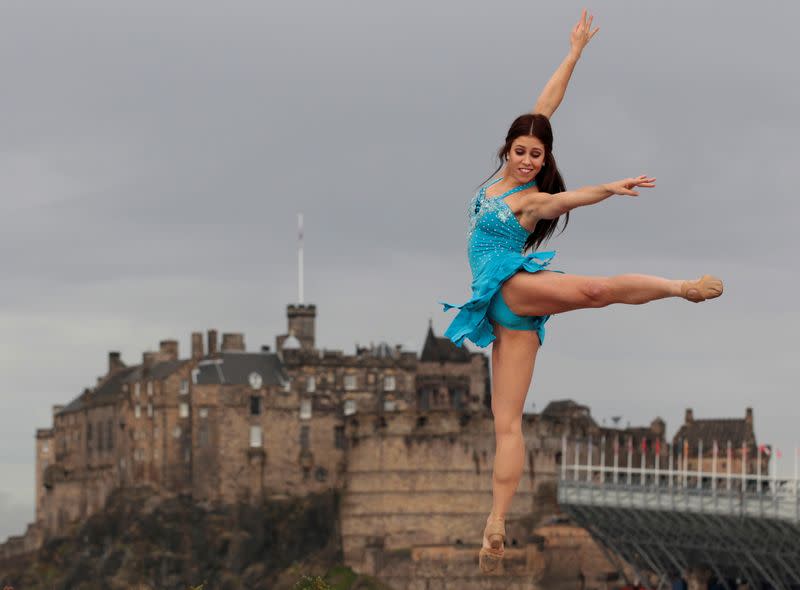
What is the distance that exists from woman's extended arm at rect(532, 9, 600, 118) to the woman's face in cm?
53

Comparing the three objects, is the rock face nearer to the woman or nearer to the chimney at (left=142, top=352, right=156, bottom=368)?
the chimney at (left=142, top=352, right=156, bottom=368)

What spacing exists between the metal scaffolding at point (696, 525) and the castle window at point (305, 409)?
17.3 meters

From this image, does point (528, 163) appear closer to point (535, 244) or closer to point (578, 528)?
point (535, 244)

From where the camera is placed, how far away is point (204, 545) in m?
129

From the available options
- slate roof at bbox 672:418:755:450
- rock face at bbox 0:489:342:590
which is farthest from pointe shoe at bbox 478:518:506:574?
slate roof at bbox 672:418:755:450

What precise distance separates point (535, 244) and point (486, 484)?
11240 centimetres

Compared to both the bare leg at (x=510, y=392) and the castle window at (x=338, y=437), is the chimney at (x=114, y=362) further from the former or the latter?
the bare leg at (x=510, y=392)

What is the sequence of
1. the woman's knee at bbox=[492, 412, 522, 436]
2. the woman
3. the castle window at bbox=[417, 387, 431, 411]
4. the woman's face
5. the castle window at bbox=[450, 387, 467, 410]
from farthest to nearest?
the castle window at bbox=[417, 387, 431, 411] < the castle window at bbox=[450, 387, 467, 410] < the woman's knee at bbox=[492, 412, 522, 436] < the woman's face < the woman

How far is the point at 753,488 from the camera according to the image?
132125mm

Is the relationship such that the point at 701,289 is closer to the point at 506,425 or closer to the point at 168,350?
the point at 506,425

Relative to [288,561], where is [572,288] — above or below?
above

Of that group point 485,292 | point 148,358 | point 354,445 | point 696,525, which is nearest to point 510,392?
point 485,292

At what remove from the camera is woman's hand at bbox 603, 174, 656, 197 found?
1317cm

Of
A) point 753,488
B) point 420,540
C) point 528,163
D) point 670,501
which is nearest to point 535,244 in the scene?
point 528,163
